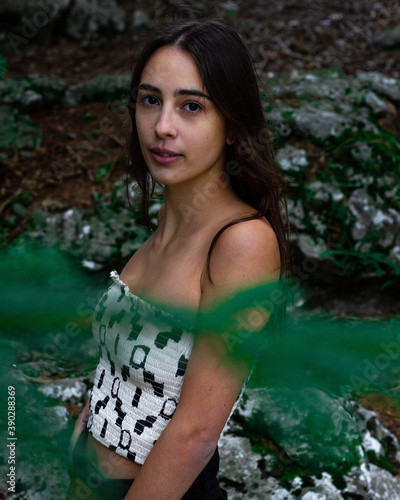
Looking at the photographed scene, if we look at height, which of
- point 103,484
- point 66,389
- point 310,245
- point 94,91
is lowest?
point 66,389

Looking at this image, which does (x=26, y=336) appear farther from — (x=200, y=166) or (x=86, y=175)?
(x=86, y=175)

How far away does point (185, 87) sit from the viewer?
1056 mm

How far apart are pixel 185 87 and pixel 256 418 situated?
123 cm

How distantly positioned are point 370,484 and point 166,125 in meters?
1.32

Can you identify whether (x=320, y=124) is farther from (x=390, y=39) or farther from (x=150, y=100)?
(x=150, y=100)

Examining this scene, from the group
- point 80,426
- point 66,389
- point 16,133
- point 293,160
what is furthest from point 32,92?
point 80,426

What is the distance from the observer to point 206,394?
97 cm

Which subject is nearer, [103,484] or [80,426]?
[103,484]

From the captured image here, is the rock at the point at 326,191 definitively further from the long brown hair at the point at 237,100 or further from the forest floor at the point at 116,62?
the long brown hair at the point at 237,100

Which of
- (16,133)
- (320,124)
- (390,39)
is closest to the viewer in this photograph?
(320,124)

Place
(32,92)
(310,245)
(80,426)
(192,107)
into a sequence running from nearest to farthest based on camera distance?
(192,107) < (80,426) < (310,245) < (32,92)

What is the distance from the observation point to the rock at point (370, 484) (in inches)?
67.6

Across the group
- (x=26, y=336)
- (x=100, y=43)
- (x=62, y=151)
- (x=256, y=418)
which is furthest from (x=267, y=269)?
(x=100, y=43)

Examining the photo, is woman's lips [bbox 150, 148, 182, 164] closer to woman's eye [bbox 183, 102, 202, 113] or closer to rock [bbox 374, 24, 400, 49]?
woman's eye [bbox 183, 102, 202, 113]
